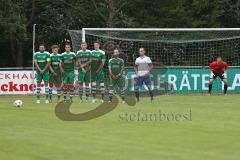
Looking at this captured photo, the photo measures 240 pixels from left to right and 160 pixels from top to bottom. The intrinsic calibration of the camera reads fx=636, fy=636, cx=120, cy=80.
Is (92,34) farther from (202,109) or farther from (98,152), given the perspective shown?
(98,152)

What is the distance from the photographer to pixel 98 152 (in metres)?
10.9

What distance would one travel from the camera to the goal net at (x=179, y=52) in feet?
103

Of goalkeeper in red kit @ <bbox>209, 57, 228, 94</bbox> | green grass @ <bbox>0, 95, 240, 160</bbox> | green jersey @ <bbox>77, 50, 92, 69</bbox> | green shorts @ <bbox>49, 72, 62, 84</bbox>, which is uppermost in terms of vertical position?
green jersey @ <bbox>77, 50, 92, 69</bbox>

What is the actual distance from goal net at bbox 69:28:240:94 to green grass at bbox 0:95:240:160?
42.0 ft

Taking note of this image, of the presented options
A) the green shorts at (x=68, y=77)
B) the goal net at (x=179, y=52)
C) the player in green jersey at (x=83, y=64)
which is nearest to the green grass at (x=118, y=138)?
the player in green jersey at (x=83, y=64)

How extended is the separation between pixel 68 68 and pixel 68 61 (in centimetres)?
36

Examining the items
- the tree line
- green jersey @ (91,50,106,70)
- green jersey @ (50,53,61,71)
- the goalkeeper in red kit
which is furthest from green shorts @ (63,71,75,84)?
the tree line

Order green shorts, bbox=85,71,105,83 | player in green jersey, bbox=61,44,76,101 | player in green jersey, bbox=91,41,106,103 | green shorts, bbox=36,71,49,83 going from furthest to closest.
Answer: player in green jersey, bbox=61,44,76,101 < green shorts, bbox=36,71,49,83 < green shorts, bbox=85,71,105,83 < player in green jersey, bbox=91,41,106,103

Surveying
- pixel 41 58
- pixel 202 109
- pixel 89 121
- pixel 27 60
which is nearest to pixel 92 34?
pixel 41 58

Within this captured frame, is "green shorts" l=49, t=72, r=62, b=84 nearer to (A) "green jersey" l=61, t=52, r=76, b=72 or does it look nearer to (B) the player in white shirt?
(A) "green jersey" l=61, t=52, r=76, b=72

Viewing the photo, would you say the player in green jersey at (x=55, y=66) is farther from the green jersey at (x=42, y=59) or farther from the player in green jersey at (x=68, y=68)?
the green jersey at (x=42, y=59)

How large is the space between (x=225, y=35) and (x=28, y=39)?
679 inches

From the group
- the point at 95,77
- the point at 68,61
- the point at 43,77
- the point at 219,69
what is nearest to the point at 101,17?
the point at 219,69

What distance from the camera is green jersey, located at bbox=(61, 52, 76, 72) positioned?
24.7 meters
